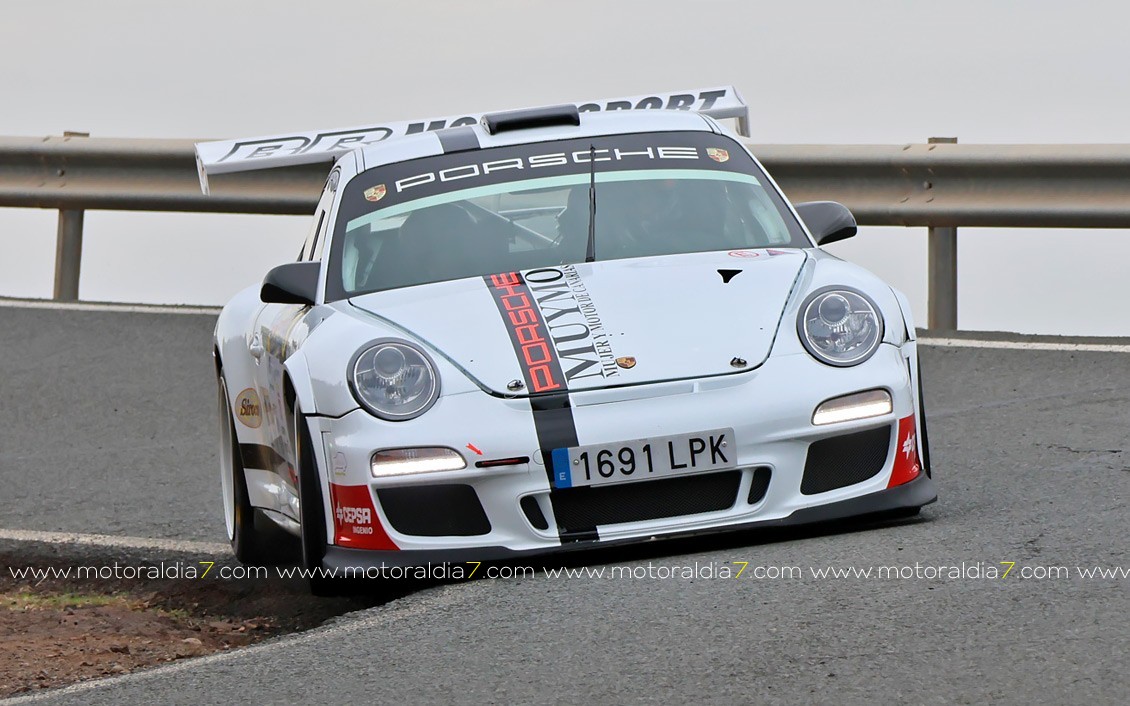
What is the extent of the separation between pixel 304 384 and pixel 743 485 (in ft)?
4.28

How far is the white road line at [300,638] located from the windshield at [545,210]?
1324 mm

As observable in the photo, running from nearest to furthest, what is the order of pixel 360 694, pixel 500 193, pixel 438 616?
pixel 360 694, pixel 438 616, pixel 500 193

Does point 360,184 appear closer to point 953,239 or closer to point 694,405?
point 694,405

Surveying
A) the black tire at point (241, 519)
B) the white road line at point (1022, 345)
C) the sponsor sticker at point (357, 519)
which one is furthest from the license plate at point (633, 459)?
the white road line at point (1022, 345)

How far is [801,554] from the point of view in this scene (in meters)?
5.09

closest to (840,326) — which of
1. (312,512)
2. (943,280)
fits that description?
(312,512)

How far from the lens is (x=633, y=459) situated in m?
5.06

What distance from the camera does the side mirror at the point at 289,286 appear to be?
5.96 meters

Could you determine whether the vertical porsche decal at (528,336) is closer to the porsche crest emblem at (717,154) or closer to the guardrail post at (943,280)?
the porsche crest emblem at (717,154)

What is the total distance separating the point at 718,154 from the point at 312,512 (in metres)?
2.16

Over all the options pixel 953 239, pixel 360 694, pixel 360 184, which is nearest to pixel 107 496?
pixel 360 184

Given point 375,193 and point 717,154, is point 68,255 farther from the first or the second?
point 717,154

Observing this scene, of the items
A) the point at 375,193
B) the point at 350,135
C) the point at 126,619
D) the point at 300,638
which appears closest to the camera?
the point at 300,638

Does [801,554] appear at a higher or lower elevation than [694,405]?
lower
